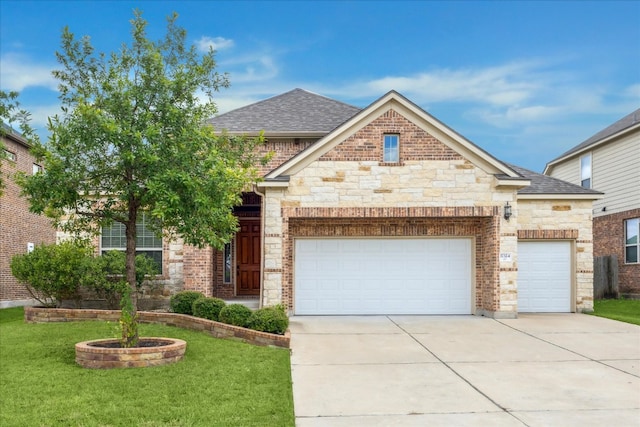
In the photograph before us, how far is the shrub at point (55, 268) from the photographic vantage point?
14195 millimetres

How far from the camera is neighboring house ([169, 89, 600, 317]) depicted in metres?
14.4

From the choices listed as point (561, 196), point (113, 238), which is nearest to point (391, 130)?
point (561, 196)

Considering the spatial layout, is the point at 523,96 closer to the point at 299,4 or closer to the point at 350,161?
the point at 299,4

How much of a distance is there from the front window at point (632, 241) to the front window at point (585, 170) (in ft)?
10.1

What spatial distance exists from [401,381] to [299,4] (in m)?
15.7

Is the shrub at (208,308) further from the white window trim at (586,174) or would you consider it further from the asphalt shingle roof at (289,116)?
the white window trim at (586,174)

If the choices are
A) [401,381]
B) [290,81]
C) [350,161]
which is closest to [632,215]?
[350,161]

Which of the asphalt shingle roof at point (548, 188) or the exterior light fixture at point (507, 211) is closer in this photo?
the exterior light fixture at point (507, 211)

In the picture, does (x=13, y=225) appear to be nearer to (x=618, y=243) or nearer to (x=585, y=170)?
(x=618, y=243)

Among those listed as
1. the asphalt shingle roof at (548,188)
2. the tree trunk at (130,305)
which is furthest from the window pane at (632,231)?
the tree trunk at (130,305)

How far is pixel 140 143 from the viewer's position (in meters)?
8.72

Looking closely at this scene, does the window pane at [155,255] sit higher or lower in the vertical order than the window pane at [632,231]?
lower

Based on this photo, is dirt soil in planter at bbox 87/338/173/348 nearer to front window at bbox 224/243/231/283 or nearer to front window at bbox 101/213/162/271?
front window at bbox 101/213/162/271

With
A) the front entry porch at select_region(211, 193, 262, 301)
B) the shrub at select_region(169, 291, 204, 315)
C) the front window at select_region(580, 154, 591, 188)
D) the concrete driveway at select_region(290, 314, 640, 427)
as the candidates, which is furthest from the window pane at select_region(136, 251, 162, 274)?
the front window at select_region(580, 154, 591, 188)
